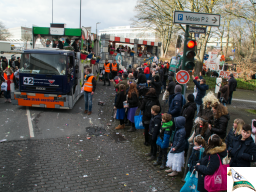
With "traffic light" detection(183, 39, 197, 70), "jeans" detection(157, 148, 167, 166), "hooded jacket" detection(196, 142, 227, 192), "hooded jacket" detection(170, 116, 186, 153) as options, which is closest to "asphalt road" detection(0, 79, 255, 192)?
"jeans" detection(157, 148, 167, 166)

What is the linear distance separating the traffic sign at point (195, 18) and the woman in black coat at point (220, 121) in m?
3.14

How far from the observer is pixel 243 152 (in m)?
3.90

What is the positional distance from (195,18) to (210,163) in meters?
5.10

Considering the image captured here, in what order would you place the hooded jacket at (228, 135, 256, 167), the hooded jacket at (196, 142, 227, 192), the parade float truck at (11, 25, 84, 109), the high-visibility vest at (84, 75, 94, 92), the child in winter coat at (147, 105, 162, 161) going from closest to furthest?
1. the hooded jacket at (196, 142, 227, 192)
2. the hooded jacket at (228, 135, 256, 167)
3. the child in winter coat at (147, 105, 162, 161)
4. the parade float truck at (11, 25, 84, 109)
5. the high-visibility vest at (84, 75, 94, 92)

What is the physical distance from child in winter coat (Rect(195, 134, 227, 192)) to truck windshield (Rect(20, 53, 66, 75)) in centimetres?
685

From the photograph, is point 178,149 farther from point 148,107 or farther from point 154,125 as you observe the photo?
point 148,107

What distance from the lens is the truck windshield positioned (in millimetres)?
8930

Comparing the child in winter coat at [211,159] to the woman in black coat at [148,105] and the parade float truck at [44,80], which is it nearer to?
the woman in black coat at [148,105]

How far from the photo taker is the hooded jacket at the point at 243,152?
381cm

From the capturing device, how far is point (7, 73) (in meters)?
9.97

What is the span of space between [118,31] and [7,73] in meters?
119

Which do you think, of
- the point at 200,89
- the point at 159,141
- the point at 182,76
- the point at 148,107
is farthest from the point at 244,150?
the point at 200,89

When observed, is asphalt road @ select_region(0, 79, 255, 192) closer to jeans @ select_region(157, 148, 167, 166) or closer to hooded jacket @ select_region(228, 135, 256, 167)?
jeans @ select_region(157, 148, 167, 166)

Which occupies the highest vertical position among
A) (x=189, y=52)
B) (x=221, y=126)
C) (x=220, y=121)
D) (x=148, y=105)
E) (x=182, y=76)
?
(x=189, y=52)
